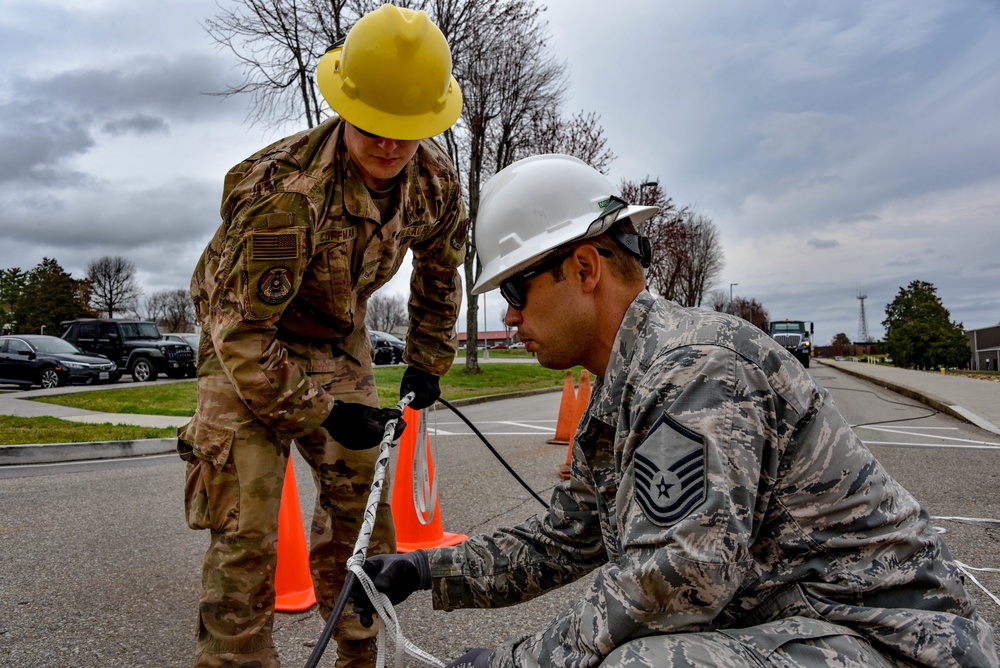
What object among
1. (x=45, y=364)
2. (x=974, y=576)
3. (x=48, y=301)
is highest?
(x=48, y=301)

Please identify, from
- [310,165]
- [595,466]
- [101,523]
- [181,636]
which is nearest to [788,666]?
[595,466]

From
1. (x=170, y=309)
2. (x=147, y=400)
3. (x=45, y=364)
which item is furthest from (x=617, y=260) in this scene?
(x=170, y=309)

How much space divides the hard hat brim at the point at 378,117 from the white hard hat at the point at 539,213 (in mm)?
398

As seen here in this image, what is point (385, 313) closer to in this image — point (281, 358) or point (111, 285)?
point (111, 285)

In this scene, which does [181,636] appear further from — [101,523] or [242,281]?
[101,523]

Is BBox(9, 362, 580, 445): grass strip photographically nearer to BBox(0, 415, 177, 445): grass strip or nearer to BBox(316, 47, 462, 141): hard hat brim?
BBox(0, 415, 177, 445): grass strip

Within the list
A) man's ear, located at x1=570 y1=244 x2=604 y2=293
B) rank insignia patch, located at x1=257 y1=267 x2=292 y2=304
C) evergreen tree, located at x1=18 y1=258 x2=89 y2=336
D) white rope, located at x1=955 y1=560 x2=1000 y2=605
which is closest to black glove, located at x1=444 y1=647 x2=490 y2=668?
man's ear, located at x1=570 y1=244 x2=604 y2=293

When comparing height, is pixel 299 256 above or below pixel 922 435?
above

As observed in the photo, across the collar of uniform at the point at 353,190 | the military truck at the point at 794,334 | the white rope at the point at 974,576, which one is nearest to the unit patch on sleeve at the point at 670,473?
the collar of uniform at the point at 353,190

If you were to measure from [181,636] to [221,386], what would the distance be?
1.23 metres

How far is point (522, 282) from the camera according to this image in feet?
5.97

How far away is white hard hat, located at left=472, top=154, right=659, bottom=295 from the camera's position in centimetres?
181

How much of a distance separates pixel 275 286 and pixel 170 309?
75280 millimetres

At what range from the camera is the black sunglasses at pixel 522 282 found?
179cm
